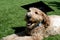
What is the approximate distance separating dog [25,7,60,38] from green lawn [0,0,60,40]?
227 millimetres

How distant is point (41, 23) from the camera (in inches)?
222

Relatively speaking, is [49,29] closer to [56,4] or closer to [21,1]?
[56,4]

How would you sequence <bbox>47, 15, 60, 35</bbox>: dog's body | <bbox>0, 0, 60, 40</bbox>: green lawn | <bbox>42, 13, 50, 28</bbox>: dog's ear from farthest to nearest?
<bbox>0, 0, 60, 40</bbox>: green lawn
<bbox>47, 15, 60, 35</bbox>: dog's body
<bbox>42, 13, 50, 28</bbox>: dog's ear

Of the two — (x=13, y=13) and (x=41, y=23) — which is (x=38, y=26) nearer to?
(x=41, y=23)

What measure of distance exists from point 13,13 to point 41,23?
333 cm

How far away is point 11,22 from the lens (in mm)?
7383

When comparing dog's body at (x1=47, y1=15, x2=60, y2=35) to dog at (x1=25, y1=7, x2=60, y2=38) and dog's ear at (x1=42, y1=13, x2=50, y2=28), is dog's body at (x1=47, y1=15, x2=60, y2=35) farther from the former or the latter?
dog's ear at (x1=42, y1=13, x2=50, y2=28)

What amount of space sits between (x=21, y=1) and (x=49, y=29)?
18.1ft

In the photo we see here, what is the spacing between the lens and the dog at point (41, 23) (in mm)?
5305

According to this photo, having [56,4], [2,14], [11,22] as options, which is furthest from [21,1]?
[11,22]

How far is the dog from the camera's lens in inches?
209

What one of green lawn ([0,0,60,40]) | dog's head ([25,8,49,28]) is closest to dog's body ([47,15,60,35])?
green lawn ([0,0,60,40])

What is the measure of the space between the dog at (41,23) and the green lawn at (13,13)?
227 millimetres

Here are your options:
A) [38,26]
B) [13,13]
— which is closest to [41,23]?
[38,26]
